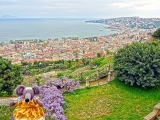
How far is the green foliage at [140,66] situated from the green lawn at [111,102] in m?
0.44

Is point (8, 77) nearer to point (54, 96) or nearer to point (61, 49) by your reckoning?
point (54, 96)

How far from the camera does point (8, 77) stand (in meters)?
9.87

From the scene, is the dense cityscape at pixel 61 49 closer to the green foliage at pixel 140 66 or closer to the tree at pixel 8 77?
the green foliage at pixel 140 66

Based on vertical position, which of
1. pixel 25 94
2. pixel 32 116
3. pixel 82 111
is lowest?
pixel 82 111

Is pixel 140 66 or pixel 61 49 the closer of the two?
pixel 140 66

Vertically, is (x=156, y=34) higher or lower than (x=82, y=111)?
higher

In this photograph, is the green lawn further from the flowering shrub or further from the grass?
the flowering shrub

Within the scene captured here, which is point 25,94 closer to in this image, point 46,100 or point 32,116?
point 32,116

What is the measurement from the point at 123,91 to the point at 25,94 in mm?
6547

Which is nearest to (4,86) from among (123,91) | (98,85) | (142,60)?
(98,85)

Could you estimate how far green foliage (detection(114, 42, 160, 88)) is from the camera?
1003 cm

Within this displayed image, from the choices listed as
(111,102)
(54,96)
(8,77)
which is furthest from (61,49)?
(54,96)

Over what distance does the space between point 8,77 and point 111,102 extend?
14.7 feet

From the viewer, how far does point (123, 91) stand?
34.5 feet
